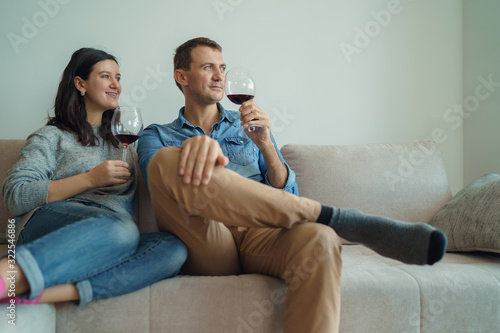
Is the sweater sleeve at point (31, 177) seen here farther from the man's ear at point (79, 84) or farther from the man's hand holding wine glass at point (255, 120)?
the man's hand holding wine glass at point (255, 120)

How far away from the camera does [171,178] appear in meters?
1.10

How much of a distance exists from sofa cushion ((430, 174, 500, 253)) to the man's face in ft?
3.68

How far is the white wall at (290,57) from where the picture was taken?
2.04 meters

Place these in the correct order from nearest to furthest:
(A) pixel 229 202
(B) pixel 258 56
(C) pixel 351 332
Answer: (A) pixel 229 202 → (C) pixel 351 332 → (B) pixel 258 56

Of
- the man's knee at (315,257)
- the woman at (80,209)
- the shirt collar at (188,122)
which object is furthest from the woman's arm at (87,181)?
the man's knee at (315,257)

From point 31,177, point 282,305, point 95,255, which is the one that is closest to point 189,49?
point 31,177

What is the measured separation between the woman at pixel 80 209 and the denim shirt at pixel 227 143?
0.53 feet

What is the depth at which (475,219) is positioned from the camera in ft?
5.18

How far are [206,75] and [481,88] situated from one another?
1668 mm

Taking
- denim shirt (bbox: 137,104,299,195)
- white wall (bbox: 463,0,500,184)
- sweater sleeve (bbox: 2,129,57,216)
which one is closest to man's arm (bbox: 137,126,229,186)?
denim shirt (bbox: 137,104,299,195)

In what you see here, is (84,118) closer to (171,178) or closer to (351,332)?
(171,178)

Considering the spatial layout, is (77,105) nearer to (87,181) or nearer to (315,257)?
(87,181)

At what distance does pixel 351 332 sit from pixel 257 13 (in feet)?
5.75

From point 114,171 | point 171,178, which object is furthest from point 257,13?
point 171,178
